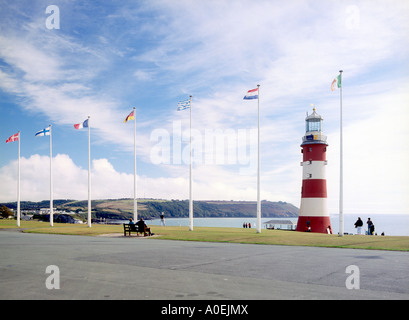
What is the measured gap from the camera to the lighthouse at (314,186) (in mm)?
41438

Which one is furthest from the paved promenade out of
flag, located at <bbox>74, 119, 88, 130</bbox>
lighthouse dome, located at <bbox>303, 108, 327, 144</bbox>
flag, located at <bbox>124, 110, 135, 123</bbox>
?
lighthouse dome, located at <bbox>303, 108, 327, 144</bbox>

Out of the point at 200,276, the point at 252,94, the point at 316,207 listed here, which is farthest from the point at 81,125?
the point at 200,276

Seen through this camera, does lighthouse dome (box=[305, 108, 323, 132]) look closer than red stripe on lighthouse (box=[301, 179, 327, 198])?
No

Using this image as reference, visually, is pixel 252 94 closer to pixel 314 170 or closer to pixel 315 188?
pixel 314 170

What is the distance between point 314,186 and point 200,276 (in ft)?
110

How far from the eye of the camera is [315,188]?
41.5 m

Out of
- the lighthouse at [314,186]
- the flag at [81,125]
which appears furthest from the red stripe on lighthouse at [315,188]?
the flag at [81,125]

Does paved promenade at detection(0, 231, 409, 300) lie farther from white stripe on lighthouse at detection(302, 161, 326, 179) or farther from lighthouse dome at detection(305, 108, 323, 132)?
lighthouse dome at detection(305, 108, 323, 132)

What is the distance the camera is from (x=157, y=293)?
320 inches

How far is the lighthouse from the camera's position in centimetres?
4144

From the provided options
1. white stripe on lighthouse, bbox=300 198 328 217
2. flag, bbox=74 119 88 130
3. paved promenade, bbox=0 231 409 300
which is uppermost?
flag, bbox=74 119 88 130

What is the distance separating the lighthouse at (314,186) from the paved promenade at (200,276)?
26667 millimetres

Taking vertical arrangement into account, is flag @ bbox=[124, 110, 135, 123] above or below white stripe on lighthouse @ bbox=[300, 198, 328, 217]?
above
